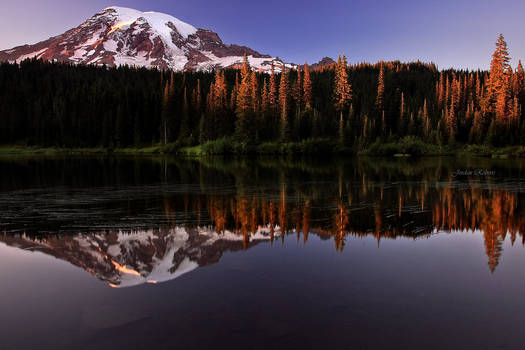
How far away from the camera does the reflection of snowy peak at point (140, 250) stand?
8.75m

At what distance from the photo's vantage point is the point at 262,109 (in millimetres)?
96188

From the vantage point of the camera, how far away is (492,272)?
28.9 feet

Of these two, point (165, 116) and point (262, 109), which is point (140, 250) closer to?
point (262, 109)

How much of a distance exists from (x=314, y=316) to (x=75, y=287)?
4618mm

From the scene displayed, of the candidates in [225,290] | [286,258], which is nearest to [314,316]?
[225,290]

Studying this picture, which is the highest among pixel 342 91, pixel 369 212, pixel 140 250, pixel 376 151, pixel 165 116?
pixel 342 91

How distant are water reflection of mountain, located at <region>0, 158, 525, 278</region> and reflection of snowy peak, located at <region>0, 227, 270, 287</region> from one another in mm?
26

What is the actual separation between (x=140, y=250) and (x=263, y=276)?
363cm

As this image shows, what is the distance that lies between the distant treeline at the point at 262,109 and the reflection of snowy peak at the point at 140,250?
7186cm

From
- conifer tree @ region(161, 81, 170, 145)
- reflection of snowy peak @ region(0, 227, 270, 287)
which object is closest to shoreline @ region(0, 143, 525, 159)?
conifer tree @ region(161, 81, 170, 145)

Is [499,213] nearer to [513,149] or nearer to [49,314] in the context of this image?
[49,314]

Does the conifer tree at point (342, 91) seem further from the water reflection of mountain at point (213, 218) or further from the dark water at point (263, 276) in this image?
the dark water at point (263, 276)

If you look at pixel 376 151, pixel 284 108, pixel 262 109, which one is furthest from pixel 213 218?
Answer: pixel 262 109

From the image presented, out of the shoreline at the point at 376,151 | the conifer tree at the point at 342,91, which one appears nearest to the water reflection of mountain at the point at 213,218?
the shoreline at the point at 376,151
